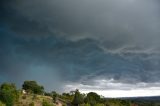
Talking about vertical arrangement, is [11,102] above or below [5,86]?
below

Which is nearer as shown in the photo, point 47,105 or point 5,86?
point 47,105

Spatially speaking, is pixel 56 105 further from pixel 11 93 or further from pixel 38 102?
pixel 11 93

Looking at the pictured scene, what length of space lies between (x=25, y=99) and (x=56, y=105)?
23182mm

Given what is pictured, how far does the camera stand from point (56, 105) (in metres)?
200

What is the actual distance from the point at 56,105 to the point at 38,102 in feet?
52.0

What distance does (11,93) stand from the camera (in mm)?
169375

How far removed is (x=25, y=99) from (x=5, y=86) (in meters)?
17.3

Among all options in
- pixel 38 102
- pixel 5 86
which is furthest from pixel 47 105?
pixel 5 86

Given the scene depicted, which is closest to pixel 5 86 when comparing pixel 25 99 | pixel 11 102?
pixel 25 99

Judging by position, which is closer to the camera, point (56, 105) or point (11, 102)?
point (11, 102)

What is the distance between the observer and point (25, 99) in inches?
7461

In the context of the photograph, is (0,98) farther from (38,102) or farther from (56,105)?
(56,105)

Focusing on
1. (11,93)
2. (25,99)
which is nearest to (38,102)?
(25,99)

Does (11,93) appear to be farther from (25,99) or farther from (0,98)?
(25,99)
